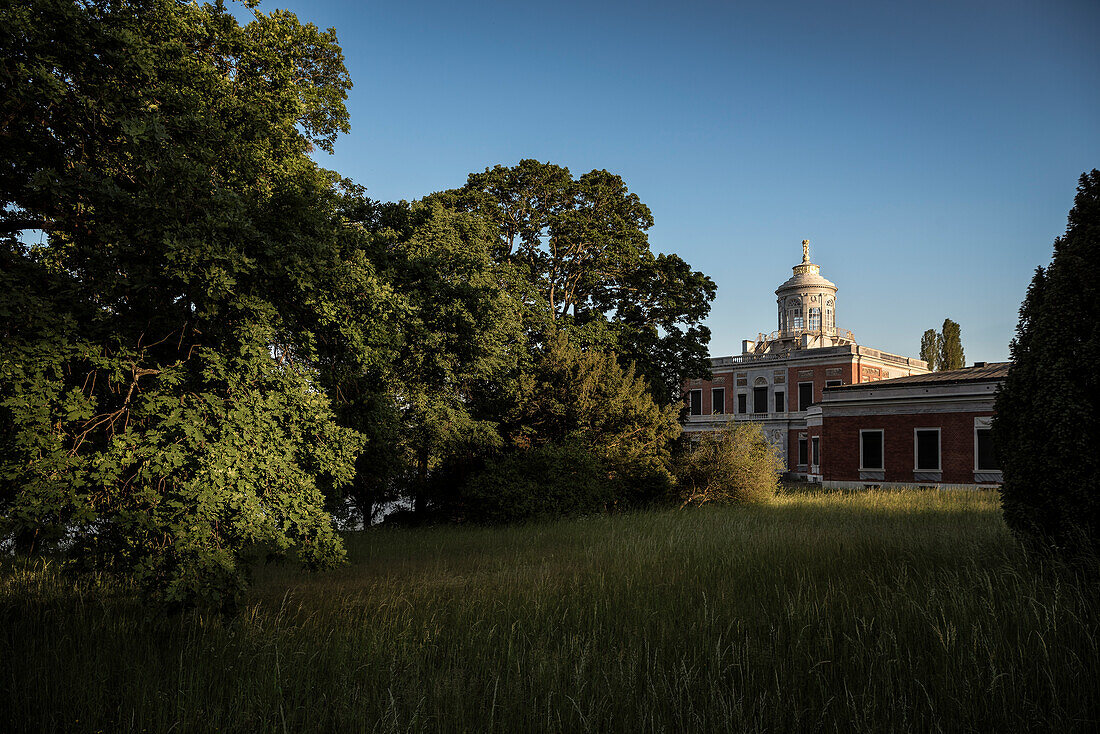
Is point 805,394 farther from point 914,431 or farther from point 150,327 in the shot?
point 150,327

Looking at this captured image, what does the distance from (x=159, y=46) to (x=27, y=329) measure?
5063 mm

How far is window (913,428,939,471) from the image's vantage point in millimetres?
29312

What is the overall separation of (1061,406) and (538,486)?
13.3 metres

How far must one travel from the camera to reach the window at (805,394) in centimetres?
4919

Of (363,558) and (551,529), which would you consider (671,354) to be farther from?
(363,558)

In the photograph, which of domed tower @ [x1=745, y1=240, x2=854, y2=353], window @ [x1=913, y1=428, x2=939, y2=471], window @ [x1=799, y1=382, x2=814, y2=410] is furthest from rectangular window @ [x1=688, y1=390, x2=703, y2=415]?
window @ [x1=913, y1=428, x2=939, y2=471]

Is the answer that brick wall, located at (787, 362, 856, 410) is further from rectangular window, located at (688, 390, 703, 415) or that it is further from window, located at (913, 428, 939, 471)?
window, located at (913, 428, 939, 471)

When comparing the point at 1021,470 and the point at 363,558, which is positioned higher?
the point at 1021,470

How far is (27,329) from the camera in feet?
21.1

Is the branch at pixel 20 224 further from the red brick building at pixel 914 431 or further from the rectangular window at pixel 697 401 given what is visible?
the rectangular window at pixel 697 401

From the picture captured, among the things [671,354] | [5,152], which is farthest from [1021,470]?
[671,354]

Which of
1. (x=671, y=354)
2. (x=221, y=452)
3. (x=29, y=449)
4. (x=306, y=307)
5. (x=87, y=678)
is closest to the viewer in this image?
(x=87, y=678)

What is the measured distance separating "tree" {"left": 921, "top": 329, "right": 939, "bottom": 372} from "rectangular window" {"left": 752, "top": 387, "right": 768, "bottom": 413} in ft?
55.7

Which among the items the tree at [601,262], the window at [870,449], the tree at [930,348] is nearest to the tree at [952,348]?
the tree at [930,348]
